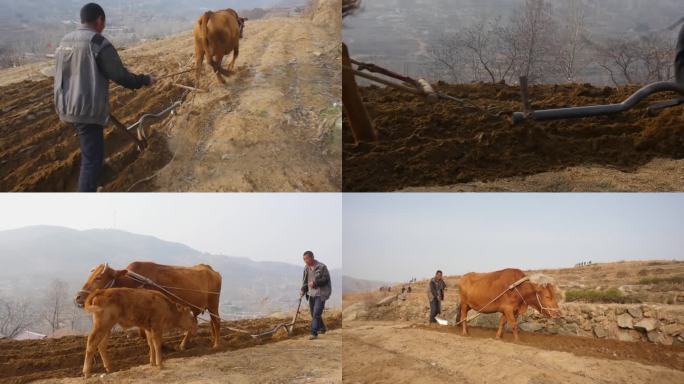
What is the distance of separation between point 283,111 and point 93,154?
134 centimetres

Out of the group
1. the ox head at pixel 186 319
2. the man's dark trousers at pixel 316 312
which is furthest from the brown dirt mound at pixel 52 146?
the man's dark trousers at pixel 316 312

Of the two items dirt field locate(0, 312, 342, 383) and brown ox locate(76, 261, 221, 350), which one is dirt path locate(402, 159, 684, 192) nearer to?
brown ox locate(76, 261, 221, 350)

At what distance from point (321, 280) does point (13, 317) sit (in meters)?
2.13

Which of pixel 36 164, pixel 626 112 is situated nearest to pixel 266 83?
pixel 36 164

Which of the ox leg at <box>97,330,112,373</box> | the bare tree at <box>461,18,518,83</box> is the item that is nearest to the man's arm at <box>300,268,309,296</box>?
the ox leg at <box>97,330,112,373</box>

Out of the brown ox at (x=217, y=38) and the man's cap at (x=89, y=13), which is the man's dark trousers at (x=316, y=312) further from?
the man's cap at (x=89, y=13)

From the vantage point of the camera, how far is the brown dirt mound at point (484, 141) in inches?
210

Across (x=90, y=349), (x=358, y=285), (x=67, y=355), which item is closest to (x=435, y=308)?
(x=358, y=285)

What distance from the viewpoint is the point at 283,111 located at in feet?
17.1

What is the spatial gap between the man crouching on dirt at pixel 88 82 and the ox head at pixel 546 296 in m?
3.25

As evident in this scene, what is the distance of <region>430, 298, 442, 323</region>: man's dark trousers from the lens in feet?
18.7

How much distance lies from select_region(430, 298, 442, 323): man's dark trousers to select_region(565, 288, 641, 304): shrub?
97 cm

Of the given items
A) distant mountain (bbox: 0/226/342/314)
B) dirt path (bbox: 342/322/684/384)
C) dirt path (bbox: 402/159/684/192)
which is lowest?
dirt path (bbox: 342/322/684/384)

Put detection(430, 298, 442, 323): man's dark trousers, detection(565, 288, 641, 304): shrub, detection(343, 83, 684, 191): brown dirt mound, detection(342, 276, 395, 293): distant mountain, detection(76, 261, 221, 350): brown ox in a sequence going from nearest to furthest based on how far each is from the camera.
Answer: detection(76, 261, 221, 350): brown ox, detection(343, 83, 684, 191): brown dirt mound, detection(565, 288, 641, 304): shrub, detection(342, 276, 395, 293): distant mountain, detection(430, 298, 442, 323): man's dark trousers
